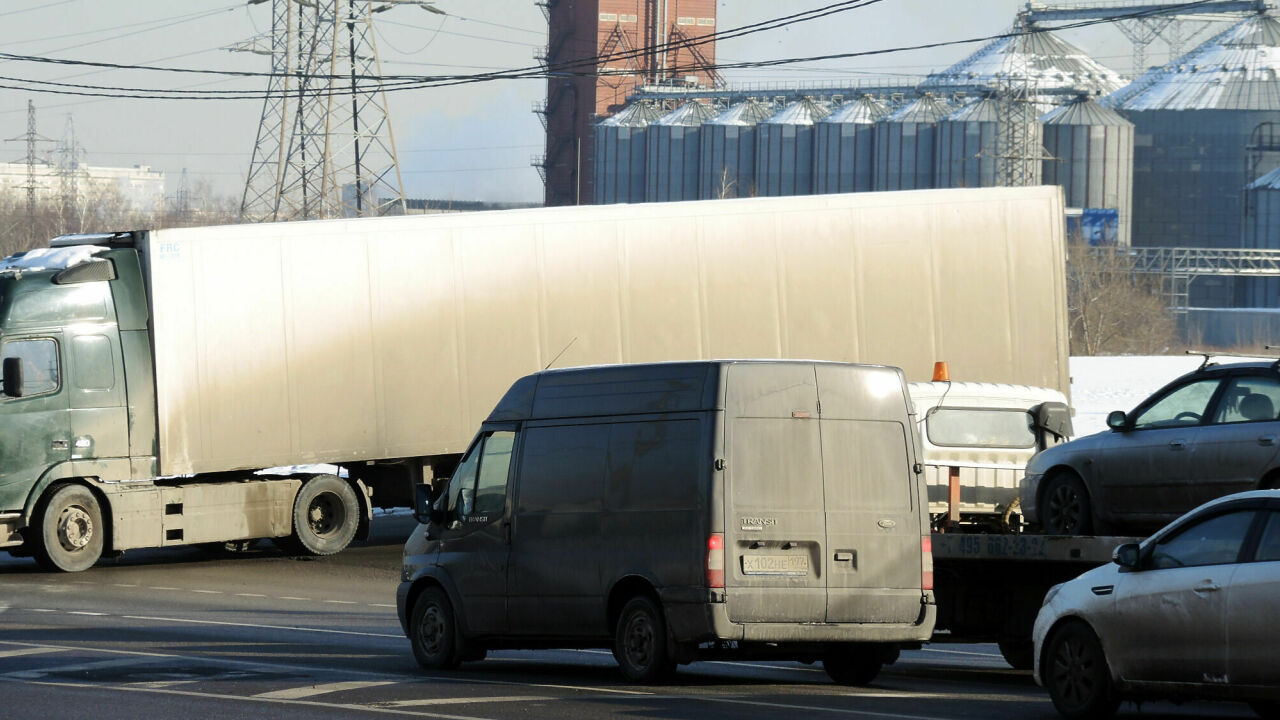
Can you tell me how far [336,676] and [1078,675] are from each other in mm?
4673

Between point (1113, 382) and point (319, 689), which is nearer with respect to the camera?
point (319, 689)

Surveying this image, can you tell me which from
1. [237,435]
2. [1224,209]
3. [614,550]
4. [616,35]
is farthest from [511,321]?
[616,35]

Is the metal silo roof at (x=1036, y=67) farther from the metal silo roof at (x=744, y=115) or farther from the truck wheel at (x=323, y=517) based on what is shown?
the truck wheel at (x=323, y=517)

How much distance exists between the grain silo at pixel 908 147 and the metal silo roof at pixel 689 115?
14.4 m

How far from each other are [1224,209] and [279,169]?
7374 centimetres

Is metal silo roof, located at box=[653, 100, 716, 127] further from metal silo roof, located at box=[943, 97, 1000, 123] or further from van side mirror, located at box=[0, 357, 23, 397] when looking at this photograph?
van side mirror, located at box=[0, 357, 23, 397]

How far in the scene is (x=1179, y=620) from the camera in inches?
352

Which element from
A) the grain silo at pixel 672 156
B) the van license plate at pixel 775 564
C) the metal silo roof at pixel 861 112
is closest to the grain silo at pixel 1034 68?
the metal silo roof at pixel 861 112

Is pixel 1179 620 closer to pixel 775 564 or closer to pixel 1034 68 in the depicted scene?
pixel 775 564

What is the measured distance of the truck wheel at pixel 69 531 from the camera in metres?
19.5

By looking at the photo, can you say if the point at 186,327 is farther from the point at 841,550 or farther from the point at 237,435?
the point at 841,550

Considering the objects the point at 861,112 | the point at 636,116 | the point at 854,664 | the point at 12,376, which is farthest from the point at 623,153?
the point at 854,664

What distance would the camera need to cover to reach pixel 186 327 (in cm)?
2025

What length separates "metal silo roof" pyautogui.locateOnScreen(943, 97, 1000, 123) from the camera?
4476 inches
